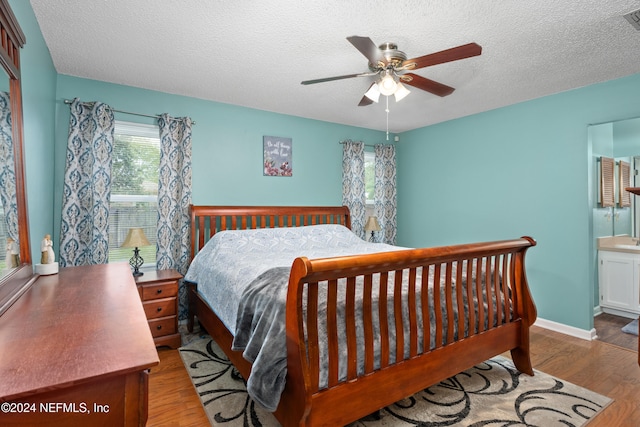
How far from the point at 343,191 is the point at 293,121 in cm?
119

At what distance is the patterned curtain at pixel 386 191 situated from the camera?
4.93 meters

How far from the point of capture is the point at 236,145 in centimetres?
381

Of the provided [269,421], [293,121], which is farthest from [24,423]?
[293,121]

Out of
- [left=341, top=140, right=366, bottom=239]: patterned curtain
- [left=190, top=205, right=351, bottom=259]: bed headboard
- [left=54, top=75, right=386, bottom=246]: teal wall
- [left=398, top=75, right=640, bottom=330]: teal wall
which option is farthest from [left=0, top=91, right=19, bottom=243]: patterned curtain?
[left=398, top=75, right=640, bottom=330]: teal wall

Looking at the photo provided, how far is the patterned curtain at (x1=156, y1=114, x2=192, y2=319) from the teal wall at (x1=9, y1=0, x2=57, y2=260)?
88 centimetres

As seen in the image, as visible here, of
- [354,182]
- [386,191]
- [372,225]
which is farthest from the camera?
[386,191]

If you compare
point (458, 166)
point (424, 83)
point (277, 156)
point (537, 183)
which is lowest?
point (537, 183)

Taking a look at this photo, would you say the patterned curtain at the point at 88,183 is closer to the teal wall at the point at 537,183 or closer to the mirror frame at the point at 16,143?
the mirror frame at the point at 16,143

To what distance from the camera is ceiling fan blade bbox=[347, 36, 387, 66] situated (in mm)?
1773

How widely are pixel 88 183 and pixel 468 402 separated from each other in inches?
140

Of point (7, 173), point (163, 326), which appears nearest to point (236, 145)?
point (163, 326)

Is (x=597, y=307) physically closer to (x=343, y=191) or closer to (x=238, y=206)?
(x=343, y=191)

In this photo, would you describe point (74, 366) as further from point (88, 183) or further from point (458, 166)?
point (458, 166)

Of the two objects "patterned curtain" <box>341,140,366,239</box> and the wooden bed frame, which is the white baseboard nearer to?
the wooden bed frame
